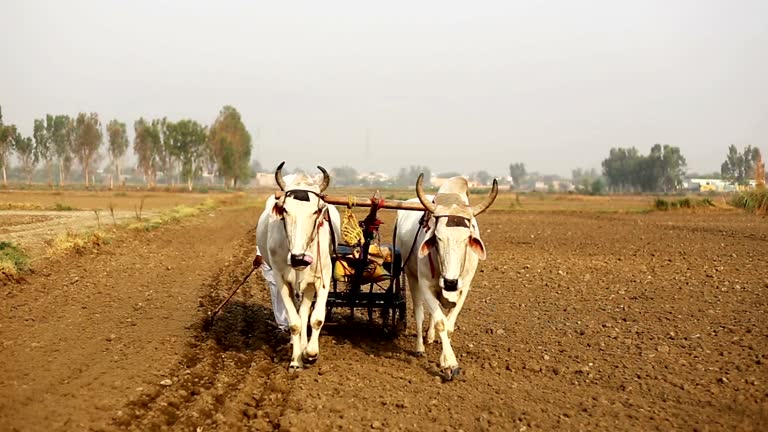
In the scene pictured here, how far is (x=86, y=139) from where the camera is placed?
96.7 metres

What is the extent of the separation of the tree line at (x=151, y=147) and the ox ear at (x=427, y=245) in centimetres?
8263

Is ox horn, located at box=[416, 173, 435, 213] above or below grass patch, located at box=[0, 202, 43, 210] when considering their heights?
above

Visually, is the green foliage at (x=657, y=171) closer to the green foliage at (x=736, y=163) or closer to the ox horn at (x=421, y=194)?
the green foliage at (x=736, y=163)

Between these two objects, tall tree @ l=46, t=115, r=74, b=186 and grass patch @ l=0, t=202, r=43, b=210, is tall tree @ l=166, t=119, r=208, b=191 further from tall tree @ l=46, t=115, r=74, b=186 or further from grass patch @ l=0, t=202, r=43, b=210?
grass patch @ l=0, t=202, r=43, b=210

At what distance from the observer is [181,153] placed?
290 feet

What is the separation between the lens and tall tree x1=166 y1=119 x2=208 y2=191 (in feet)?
286

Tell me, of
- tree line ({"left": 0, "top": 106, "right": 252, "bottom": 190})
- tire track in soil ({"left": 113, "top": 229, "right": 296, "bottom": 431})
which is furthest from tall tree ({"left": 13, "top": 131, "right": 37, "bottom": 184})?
tire track in soil ({"left": 113, "top": 229, "right": 296, "bottom": 431})

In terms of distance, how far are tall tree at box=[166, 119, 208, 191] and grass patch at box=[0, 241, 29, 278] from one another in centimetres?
7420

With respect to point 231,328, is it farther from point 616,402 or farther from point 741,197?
point 741,197

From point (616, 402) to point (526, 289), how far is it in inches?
270

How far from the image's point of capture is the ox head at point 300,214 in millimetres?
7297

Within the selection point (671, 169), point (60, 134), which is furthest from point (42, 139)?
point (671, 169)

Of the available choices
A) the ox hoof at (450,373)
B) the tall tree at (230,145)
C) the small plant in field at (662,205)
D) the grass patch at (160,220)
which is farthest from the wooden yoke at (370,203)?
the tall tree at (230,145)

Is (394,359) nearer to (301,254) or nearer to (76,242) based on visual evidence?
(301,254)
